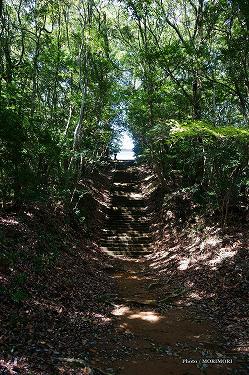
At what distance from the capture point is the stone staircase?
56.0ft

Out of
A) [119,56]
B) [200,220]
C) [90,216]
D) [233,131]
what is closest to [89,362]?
[233,131]

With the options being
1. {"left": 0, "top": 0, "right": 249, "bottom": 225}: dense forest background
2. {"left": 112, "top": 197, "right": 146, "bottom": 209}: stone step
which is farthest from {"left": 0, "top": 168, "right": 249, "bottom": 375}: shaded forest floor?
{"left": 112, "top": 197, "right": 146, "bottom": 209}: stone step

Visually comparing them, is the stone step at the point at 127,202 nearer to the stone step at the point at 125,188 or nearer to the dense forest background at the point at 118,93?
the stone step at the point at 125,188

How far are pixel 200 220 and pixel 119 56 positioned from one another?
604 inches

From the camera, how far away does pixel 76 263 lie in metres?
12.4

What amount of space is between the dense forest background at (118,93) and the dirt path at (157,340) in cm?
487

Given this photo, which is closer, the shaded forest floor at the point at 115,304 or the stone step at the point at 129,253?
the shaded forest floor at the point at 115,304

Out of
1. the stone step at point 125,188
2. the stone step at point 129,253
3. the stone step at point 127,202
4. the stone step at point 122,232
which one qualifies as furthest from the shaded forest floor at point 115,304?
the stone step at point 125,188

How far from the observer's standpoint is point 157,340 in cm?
707

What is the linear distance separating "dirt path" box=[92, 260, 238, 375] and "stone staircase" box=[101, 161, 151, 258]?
6513 mm

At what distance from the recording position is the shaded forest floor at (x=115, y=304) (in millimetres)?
5918

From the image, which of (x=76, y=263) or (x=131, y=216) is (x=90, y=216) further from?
(x=76, y=263)

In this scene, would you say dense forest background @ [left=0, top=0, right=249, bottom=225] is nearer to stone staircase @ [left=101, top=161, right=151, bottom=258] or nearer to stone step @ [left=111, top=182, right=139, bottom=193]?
stone staircase @ [left=101, top=161, right=151, bottom=258]

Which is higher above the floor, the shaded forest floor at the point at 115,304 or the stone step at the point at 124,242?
the shaded forest floor at the point at 115,304
